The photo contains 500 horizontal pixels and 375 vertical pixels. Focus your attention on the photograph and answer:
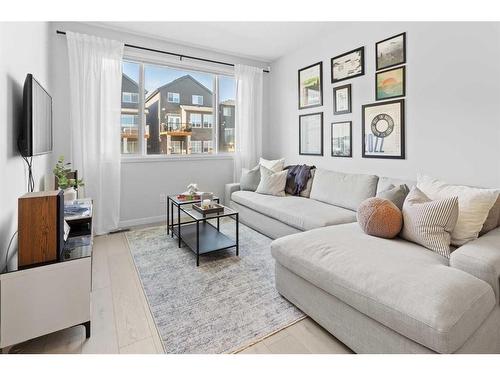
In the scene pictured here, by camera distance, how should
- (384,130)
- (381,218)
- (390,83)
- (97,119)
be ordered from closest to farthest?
1. (381,218)
2. (390,83)
3. (384,130)
4. (97,119)

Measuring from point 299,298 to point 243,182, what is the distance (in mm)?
2456

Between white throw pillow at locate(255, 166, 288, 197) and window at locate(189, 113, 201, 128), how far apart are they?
142 centimetres

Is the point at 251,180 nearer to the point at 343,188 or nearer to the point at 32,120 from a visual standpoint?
the point at 343,188

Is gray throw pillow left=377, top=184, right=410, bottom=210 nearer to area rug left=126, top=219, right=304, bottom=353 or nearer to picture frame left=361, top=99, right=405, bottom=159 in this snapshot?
picture frame left=361, top=99, right=405, bottom=159

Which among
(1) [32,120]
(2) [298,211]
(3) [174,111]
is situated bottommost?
(2) [298,211]

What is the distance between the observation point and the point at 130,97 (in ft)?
12.3

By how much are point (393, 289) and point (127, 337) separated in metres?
1.47

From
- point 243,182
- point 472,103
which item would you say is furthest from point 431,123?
point 243,182

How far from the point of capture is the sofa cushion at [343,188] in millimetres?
2893

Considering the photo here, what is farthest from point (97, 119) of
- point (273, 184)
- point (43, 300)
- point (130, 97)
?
point (43, 300)

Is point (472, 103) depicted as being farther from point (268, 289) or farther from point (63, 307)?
point (63, 307)

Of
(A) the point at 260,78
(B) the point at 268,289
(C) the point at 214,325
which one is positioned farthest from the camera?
(A) the point at 260,78

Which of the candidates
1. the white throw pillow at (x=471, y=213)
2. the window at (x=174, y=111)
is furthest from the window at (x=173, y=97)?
the white throw pillow at (x=471, y=213)
